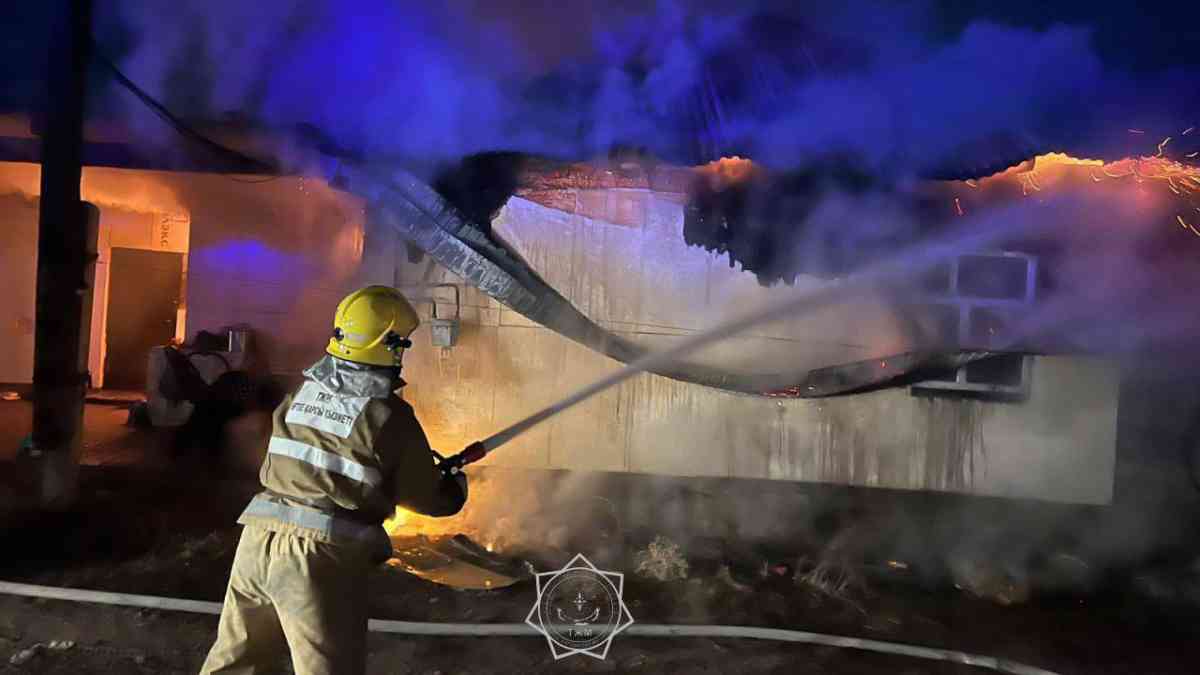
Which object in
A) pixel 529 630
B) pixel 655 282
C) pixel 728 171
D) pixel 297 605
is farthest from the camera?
pixel 655 282

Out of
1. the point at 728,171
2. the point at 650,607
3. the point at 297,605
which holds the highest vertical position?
the point at 728,171

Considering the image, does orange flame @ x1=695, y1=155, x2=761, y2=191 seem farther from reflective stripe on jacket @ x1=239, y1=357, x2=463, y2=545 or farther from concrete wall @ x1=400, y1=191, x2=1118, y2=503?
reflective stripe on jacket @ x1=239, y1=357, x2=463, y2=545

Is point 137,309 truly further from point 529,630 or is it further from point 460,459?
point 460,459

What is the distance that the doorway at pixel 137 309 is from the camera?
11.3m

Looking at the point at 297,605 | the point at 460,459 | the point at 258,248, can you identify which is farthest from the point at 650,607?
the point at 258,248

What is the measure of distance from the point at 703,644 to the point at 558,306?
98.9 inches

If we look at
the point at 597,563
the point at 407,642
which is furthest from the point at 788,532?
the point at 407,642

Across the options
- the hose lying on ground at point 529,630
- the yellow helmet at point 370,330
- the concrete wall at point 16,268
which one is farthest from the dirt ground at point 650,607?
the concrete wall at point 16,268

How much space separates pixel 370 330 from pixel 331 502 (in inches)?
26.4

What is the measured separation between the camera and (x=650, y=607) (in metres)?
4.97

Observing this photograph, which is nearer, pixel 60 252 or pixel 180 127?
pixel 60 252

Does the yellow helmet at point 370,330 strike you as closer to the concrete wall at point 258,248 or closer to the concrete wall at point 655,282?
the concrete wall at point 655,282

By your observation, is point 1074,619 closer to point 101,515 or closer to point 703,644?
point 703,644

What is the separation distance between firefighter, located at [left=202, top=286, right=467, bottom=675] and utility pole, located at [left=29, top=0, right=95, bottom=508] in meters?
3.81
